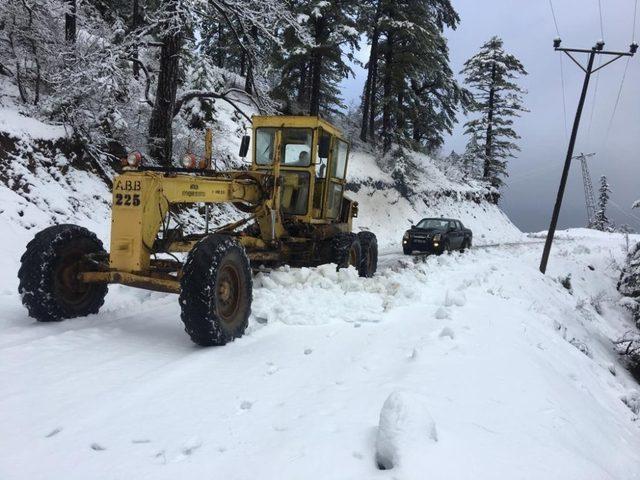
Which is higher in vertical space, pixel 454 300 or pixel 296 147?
pixel 296 147

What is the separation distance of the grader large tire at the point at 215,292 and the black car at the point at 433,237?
11635 millimetres

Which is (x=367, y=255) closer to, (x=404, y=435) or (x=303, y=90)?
(x=404, y=435)

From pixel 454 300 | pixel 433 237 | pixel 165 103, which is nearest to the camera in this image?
pixel 454 300

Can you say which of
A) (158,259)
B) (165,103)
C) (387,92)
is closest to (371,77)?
(387,92)

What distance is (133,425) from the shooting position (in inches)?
130

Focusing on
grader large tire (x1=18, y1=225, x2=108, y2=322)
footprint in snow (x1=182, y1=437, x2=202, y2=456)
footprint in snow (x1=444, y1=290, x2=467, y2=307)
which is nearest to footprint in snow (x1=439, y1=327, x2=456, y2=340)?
footprint in snow (x1=444, y1=290, x2=467, y2=307)

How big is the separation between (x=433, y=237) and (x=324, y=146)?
8.68 meters

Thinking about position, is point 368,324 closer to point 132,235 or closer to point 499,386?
point 499,386

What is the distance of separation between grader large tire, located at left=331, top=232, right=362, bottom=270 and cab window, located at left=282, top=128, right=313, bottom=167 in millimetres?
1541

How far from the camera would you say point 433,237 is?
16.2m

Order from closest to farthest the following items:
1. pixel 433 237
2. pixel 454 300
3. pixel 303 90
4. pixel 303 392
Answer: pixel 303 392 → pixel 454 300 → pixel 433 237 → pixel 303 90

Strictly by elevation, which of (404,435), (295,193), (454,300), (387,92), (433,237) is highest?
(387,92)

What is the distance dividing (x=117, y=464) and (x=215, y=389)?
1160mm

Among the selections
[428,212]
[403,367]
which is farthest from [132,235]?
[428,212]
